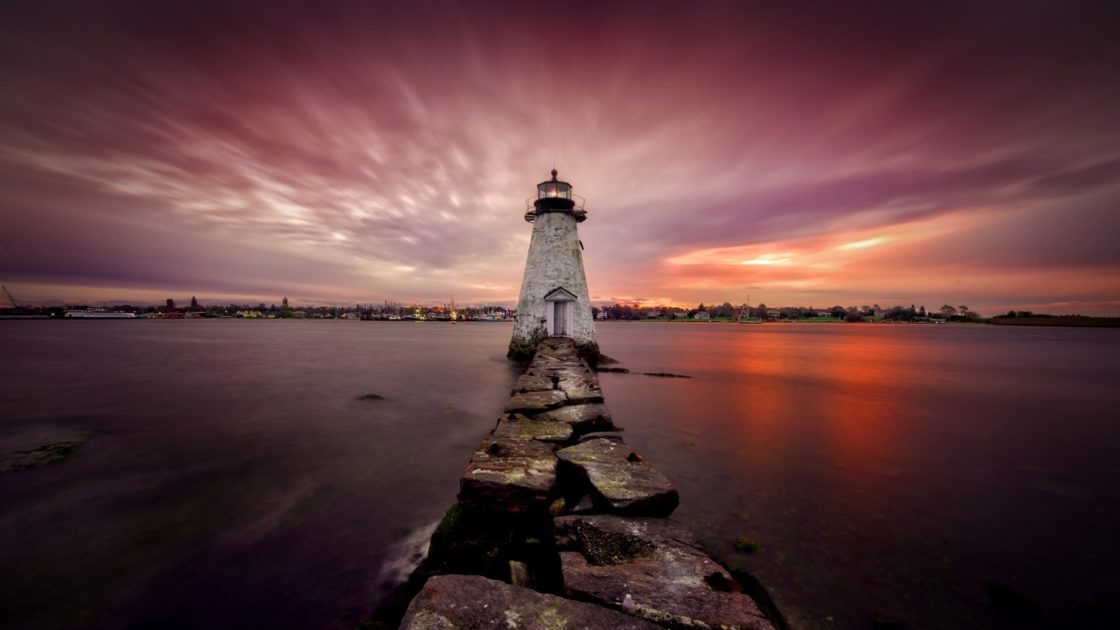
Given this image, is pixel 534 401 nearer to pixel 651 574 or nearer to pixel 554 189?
pixel 651 574

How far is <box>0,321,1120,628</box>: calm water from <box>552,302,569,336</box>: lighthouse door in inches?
201

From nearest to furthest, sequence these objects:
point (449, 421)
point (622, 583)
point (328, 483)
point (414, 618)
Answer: point (414, 618) → point (622, 583) → point (328, 483) → point (449, 421)

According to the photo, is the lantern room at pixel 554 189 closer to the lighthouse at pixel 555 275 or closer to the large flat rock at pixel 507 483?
the lighthouse at pixel 555 275

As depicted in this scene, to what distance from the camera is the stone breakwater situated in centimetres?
198

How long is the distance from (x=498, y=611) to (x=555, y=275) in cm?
1463

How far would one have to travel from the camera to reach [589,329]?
17312mm

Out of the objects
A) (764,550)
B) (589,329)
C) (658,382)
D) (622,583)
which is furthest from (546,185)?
(622,583)

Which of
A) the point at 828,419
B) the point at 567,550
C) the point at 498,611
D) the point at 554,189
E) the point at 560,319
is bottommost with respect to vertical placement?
the point at 828,419

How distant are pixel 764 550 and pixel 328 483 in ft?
20.2

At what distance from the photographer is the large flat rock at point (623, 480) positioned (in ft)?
10.2

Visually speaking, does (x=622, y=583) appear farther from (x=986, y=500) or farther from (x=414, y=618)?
(x=986, y=500)

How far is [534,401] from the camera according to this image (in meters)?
6.57

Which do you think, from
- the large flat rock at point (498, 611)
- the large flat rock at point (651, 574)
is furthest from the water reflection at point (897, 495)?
the large flat rock at point (498, 611)

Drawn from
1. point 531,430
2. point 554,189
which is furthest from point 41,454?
point 554,189
